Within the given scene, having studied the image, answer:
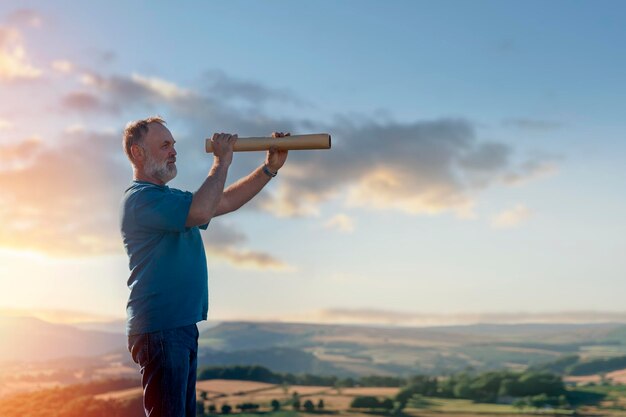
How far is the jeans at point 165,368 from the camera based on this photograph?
4789 millimetres

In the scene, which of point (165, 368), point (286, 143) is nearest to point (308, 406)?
point (286, 143)

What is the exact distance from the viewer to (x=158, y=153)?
5156 millimetres

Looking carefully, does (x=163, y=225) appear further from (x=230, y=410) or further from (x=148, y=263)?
(x=230, y=410)

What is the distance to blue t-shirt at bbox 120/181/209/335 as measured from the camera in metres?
4.86

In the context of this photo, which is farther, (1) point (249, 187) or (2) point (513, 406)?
(2) point (513, 406)

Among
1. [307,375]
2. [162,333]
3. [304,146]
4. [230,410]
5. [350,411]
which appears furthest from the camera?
[307,375]

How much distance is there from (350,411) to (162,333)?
2435cm

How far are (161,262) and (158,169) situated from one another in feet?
2.24

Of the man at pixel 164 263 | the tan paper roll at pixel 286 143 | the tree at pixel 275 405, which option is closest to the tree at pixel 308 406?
the tree at pixel 275 405

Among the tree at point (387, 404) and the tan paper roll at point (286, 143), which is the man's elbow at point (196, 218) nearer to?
the tan paper roll at point (286, 143)

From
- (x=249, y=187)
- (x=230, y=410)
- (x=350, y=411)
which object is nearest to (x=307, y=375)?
(x=350, y=411)

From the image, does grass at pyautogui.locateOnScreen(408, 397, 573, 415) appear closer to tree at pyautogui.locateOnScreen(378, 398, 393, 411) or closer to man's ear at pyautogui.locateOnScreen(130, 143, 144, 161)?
tree at pyautogui.locateOnScreen(378, 398, 393, 411)

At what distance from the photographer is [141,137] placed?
5152 millimetres

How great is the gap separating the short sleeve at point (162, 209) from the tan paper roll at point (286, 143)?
2.67 feet
